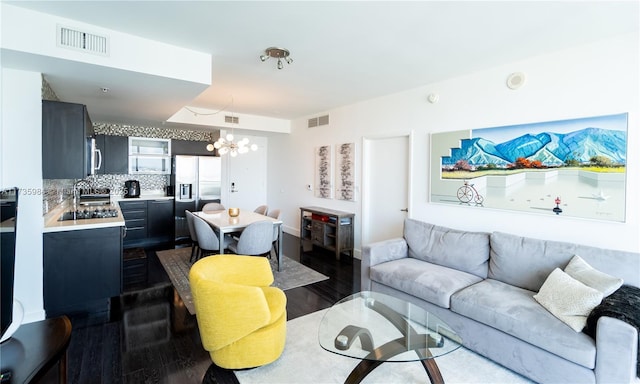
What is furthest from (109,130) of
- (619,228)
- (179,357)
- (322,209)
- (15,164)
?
(619,228)

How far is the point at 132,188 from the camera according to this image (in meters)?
6.14

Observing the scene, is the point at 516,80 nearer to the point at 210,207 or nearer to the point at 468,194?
the point at 468,194

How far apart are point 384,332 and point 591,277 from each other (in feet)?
5.25

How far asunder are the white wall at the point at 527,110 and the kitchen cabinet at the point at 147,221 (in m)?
3.71

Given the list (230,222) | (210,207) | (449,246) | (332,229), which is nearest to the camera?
(449,246)

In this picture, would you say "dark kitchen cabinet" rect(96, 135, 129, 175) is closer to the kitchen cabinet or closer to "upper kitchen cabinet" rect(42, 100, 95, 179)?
the kitchen cabinet

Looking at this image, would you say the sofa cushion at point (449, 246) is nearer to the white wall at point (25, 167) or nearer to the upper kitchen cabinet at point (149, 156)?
the white wall at point (25, 167)

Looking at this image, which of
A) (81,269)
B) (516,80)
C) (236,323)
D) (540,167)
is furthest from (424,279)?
(81,269)

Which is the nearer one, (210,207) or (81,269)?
(81,269)

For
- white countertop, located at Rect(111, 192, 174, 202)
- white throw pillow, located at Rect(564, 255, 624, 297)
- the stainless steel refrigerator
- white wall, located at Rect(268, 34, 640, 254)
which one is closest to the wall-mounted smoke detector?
white wall, located at Rect(268, 34, 640, 254)

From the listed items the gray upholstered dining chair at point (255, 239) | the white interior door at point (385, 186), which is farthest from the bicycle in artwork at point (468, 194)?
the gray upholstered dining chair at point (255, 239)

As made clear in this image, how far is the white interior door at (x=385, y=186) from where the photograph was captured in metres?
4.49

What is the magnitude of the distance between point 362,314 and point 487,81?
2.93 meters

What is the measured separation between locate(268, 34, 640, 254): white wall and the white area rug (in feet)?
5.04
